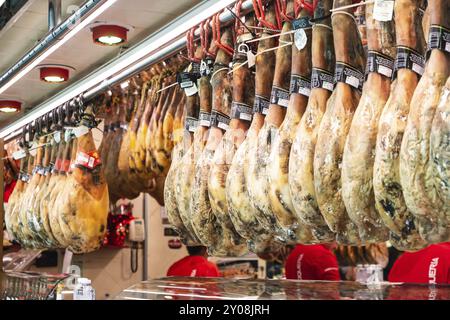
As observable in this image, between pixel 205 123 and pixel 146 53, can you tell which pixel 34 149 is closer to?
pixel 146 53

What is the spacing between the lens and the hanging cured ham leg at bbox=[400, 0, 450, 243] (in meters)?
1.52

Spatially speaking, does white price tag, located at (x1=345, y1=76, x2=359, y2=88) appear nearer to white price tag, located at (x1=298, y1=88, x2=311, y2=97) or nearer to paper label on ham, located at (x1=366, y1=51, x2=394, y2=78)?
paper label on ham, located at (x1=366, y1=51, x2=394, y2=78)

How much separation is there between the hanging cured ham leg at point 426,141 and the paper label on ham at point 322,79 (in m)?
0.41

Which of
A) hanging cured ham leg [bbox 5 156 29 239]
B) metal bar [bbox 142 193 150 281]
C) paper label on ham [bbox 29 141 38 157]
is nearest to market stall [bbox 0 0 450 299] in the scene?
hanging cured ham leg [bbox 5 156 29 239]

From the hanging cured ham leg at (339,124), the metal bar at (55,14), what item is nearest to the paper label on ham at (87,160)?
the metal bar at (55,14)

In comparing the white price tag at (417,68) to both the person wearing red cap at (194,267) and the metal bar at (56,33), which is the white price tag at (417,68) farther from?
the person wearing red cap at (194,267)

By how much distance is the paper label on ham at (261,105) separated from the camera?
7.39 feet

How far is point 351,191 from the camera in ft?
5.60

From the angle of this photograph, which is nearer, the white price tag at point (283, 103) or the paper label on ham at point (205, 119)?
the white price tag at point (283, 103)

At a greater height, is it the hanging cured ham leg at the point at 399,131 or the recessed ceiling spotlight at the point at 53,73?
the recessed ceiling spotlight at the point at 53,73

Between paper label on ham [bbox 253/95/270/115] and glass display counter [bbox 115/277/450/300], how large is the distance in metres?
0.60

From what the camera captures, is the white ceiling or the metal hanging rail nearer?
the metal hanging rail

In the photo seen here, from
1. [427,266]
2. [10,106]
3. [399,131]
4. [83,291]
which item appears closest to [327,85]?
[399,131]

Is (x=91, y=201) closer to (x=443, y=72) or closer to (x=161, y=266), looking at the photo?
(x=443, y=72)
